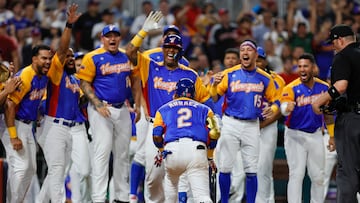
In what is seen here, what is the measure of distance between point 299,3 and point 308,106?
9.69 meters

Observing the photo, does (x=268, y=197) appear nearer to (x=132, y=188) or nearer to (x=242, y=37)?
(x=132, y=188)

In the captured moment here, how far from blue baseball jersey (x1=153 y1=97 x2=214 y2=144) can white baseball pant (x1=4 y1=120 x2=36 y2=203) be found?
2461 millimetres

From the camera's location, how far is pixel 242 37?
2203 centimetres

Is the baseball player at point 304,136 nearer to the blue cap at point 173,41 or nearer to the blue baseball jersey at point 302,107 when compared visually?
the blue baseball jersey at point 302,107

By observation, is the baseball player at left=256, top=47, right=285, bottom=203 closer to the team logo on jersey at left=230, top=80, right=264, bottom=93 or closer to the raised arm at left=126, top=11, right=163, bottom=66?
the team logo on jersey at left=230, top=80, right=264, bottom=93

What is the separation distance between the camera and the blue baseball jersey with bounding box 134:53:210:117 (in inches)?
553

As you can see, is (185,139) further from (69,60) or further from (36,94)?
(69,60)

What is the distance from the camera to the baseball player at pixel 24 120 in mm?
13914

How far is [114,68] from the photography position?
47.4 ft

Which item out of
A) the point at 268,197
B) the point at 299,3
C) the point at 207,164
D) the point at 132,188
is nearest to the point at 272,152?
the point at 268,197

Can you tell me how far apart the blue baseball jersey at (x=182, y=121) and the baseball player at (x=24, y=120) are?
241 cm

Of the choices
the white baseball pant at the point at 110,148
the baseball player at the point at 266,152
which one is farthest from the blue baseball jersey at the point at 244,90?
the white baseball pant at the point at 110,148

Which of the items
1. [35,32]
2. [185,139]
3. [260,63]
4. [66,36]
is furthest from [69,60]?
[35,32]

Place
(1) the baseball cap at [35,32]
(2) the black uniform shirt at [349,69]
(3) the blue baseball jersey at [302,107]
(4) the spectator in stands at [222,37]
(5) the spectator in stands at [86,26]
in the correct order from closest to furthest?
(2) the black uniform shirt at [349,69], (3) the blue baseball jersey at [302,107], (1) the baseball cap at [35,32], (5) the spectator in stands at [86,26], (4) the spectator in stands at [222,37]
